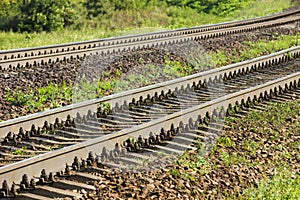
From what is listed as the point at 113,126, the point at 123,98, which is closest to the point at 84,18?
the point at 123,98

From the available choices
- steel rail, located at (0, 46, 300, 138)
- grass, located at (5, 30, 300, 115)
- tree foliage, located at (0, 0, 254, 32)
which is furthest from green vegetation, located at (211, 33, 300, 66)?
tree foliage, located at (0, 0, 254, 32)

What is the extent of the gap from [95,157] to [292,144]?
105 inches

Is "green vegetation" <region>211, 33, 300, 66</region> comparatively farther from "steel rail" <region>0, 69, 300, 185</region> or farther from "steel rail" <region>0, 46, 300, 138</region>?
"steel rail" <region>0, 69, 300, 185</region>

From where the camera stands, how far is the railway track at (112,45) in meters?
13.1

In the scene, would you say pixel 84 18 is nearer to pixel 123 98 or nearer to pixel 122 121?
pixel 123 98

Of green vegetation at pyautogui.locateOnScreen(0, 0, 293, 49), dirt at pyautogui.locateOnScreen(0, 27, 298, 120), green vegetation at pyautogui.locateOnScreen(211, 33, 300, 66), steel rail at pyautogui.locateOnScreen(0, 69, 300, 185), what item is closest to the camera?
steel rail at pyautogui.locateOnScreen(0, 69, 300, 185)

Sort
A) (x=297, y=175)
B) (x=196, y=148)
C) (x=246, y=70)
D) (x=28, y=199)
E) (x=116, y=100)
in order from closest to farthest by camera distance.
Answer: (x=28, y=199) → (x=297, y=175) → (x=196, y=148) → (x=116, y=100) → (x=246, y=70)

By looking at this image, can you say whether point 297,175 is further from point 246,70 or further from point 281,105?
point 246,70

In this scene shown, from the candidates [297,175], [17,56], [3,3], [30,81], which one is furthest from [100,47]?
[297,175]

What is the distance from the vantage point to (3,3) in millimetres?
20828

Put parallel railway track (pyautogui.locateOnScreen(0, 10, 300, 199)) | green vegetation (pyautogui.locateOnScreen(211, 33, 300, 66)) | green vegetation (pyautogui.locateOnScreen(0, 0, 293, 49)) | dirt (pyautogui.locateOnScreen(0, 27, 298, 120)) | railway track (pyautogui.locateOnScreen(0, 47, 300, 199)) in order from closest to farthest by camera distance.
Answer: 1. parallel railway track (pyautogui.locateOnScreen(0, 10, 300, 199))
2. railway track (pyautogui.locateOnScreen(0, 47, 300, 199))
3. dirt (pyautogui.locateOnScreen(0, 27, 298, 120))
4. green vegetation (pyautogui.locateOnScreen(211, 33, 300, 66))
5. green vegetation (pyautogui.locateOnScreen(0, 0, 293, 49))

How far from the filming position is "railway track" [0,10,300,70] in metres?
13.1

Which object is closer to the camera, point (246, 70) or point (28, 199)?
point (28, 199)

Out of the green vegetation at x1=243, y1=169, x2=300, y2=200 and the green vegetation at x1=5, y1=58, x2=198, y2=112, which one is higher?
the green vegetation at x1=5, y1=58, x2=198, y2=112
